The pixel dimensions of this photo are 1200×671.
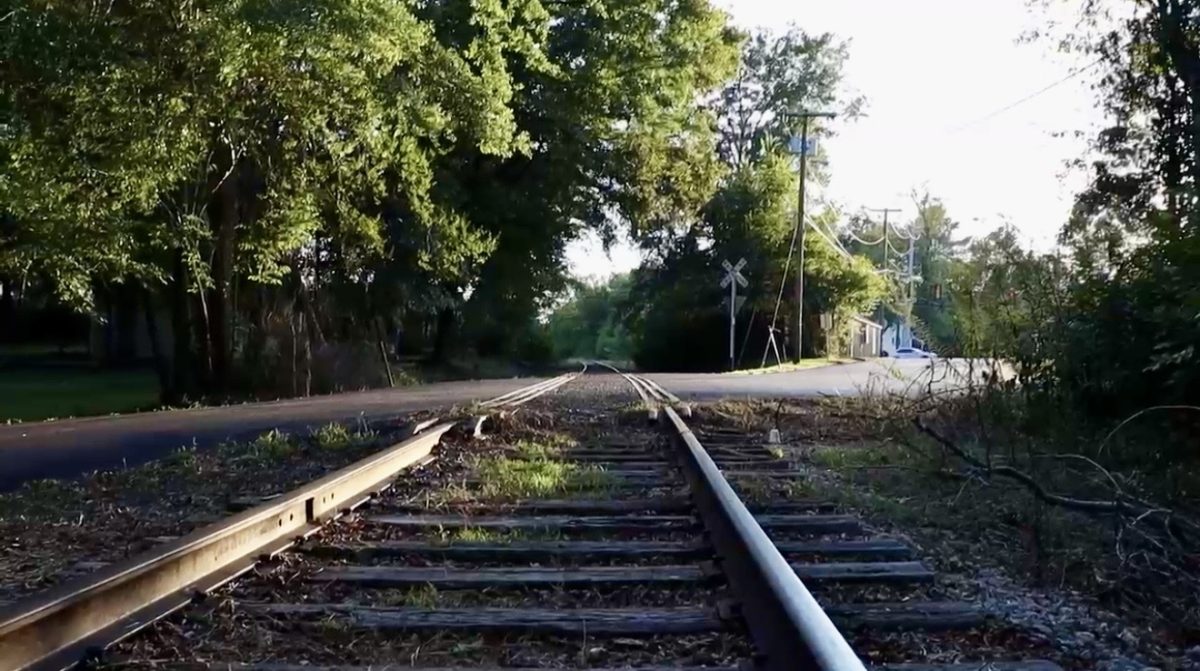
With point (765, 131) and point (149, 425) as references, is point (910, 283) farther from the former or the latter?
point (149, 425)

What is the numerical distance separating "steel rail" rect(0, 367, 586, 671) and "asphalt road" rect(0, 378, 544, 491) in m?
2.94

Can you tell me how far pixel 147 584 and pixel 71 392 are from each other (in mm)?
30876

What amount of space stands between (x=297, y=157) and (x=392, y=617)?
45.2 feet

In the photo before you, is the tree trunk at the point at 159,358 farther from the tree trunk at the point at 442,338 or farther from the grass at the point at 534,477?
the grass at the point at 534,477

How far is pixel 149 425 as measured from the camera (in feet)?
34.3

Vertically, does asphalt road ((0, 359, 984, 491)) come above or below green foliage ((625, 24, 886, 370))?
below

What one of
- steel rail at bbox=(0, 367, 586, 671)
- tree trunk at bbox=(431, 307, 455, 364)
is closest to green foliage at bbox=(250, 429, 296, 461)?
steel rail at bbox=(0, 367, 586, 671)

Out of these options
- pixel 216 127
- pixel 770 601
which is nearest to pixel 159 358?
pixel 216 127

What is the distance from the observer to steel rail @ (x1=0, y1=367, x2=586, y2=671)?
9.28ft

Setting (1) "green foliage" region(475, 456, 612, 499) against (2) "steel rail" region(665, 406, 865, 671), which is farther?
(1) "green foliage" region(475, 456, 612, 499)

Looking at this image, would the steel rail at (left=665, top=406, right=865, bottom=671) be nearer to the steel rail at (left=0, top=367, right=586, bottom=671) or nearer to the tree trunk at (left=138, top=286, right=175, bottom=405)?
the steel rail at (left=0, top=367, right=586, bottom=671)

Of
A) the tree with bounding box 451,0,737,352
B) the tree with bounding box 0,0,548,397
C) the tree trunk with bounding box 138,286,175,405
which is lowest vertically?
the tree trunk with bounding box 138,286,175,405

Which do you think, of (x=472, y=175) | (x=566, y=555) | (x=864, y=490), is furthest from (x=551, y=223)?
(x=566, y=555)

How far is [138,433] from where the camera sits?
9.64m
